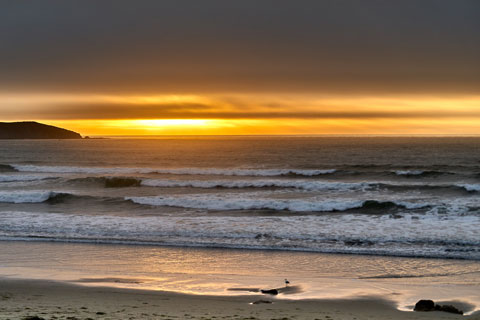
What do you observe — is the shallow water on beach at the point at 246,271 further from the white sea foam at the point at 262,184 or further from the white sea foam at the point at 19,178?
the white sea foam at the point at 19,178

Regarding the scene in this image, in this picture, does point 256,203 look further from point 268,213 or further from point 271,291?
point 271,291

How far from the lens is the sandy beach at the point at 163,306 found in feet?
26.2

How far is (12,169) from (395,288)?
46.1m

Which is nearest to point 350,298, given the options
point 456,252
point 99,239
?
point 456,252

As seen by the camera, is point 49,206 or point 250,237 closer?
point 250,237

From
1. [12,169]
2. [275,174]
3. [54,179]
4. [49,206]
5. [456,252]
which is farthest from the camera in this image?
[12,169]

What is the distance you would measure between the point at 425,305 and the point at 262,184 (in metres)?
25.3

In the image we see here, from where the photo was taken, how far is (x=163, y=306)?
8766 millimetres

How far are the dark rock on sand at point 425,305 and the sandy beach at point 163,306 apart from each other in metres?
0.21

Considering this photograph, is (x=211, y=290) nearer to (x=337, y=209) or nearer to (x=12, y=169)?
(x=337, y=209)

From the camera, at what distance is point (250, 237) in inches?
632

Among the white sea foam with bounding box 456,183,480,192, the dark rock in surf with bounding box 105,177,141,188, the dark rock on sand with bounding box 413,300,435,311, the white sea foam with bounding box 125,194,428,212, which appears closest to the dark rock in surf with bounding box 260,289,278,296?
the dark rock on sand with bounding box 413,300,435,311

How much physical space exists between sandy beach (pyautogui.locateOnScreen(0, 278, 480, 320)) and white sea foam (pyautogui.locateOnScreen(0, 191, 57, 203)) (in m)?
18.5

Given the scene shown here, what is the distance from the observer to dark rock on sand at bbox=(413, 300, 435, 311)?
28.2 feet
